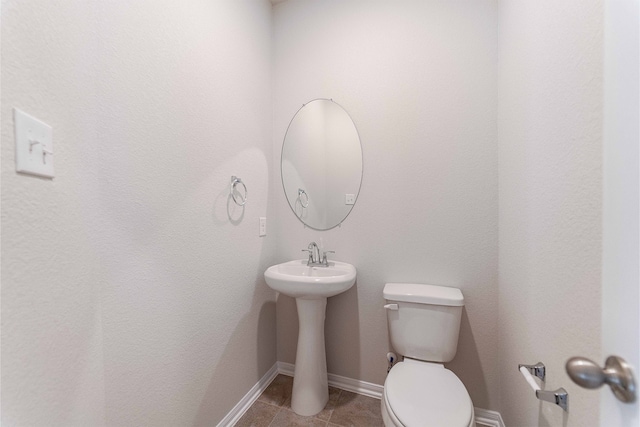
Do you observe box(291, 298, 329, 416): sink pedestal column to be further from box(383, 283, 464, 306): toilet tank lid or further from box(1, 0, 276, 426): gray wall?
box(383, 283, 464, 306): toilet tank lid

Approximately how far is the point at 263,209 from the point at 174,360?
3.05ft

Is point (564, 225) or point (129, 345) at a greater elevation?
point (564, 225)

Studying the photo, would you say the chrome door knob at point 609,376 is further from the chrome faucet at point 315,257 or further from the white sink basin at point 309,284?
the chrome faucet at point 315,257

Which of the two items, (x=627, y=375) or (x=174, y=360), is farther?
(x=174, y=360)

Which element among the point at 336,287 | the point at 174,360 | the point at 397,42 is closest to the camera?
the point at 174,360

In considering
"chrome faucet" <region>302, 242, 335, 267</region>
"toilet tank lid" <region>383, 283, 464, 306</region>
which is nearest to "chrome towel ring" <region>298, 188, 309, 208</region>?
"chrome faucet" <region>302, 242, 335, 267</region>

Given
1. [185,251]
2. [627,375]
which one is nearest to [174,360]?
[185,251]

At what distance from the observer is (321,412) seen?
1.47 metres

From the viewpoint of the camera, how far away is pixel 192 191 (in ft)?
3.84

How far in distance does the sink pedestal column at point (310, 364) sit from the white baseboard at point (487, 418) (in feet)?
2.79

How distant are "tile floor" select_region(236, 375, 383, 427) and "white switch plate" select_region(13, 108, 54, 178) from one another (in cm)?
151

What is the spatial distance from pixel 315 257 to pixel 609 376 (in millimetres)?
1415

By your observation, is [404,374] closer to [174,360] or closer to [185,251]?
[174,360]

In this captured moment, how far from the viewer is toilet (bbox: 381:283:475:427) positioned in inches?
39.2
